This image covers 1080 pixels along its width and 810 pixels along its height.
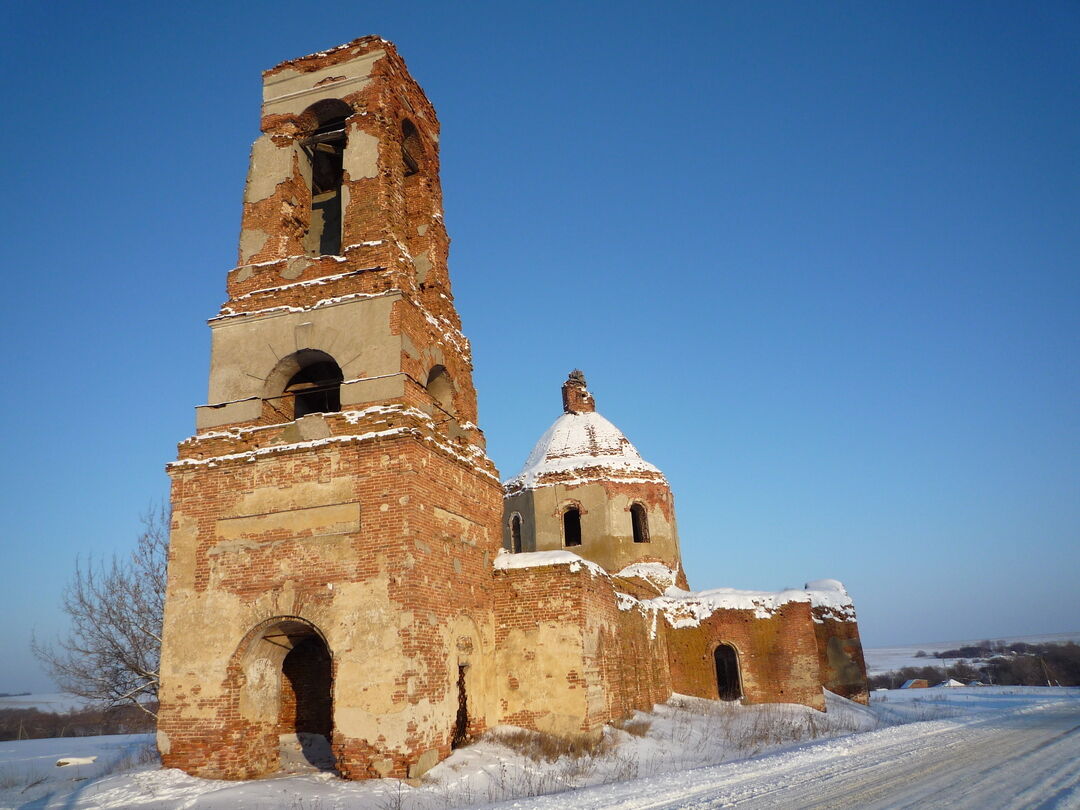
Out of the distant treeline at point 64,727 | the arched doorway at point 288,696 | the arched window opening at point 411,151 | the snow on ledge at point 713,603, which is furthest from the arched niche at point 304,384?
the distant treeline at point 64,727

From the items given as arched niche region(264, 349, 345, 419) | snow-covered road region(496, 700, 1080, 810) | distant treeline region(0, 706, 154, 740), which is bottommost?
distant treeline region(0, 706, 154, 740)

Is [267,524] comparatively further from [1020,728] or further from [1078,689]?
[1078,689]

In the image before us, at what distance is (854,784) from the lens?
7.59m

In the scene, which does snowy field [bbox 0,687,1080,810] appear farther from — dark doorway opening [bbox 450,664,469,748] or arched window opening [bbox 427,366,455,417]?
arched window opening [bbox 427,366,455,417]

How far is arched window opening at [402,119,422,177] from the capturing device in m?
14.0

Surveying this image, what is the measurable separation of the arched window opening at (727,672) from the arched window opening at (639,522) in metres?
3.63

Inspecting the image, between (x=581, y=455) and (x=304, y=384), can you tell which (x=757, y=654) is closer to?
(x=581, y=455)

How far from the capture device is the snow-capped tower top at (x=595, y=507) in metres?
21.4

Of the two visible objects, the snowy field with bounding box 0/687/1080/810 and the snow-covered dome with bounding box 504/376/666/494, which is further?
the snow-covered dome with bounding box 504/376/666/494

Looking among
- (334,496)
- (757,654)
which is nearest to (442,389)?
(334,496)

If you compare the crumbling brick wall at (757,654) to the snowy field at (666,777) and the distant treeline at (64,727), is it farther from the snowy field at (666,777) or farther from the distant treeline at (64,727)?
the distant treeline at (64,727)

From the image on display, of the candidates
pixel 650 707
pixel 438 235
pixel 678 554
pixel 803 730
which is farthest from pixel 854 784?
pixel 678 554

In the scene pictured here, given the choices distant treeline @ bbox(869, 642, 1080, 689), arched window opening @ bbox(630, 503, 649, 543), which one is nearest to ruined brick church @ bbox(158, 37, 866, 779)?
arched window opening @ bbox(630, 503, 649, 543)

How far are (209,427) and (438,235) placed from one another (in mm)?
5207
